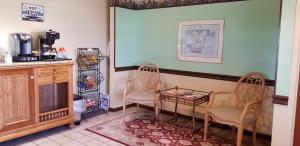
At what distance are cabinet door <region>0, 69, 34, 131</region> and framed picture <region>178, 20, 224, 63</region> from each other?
7.83 feet

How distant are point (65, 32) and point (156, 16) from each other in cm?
162

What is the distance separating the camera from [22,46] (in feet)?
10.7

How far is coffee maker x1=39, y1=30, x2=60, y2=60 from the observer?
3496 millimetres

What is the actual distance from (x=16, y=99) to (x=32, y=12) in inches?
50.0

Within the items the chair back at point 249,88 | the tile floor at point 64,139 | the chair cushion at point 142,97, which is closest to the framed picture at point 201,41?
the chair back at point 249,88

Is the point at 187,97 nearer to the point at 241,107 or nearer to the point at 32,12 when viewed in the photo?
the point at 241,107

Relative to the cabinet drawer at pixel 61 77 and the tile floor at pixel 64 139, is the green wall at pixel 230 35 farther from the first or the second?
the tile floor at pixel 64 139

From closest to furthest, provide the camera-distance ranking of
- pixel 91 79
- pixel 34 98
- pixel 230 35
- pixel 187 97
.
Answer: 1. pixel 34 98
2. pixel 187 97
3. pixel 230 35
4. pixel 91 79

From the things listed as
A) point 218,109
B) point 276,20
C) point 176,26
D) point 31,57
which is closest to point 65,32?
point 31,57

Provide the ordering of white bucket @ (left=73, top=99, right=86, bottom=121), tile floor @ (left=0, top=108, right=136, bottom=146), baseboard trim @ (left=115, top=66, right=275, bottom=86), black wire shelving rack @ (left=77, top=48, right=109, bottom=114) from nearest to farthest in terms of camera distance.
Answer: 1. tile floor @ (left=0, top=108, right=136, bottom=146)
2. baseboard trim @ (left=115, top=66, right=275, bottom=86)
3. white bucket @ (left=73, top=99, right=86, bottom=121)
4. black wire shelving rack @ (left=77, top=48, right=109, bottom=114)

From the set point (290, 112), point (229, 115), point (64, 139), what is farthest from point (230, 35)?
point (64, 139)

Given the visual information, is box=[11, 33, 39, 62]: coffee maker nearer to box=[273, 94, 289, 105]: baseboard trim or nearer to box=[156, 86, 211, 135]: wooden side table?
box=[156, 86, 211, 135]: wooden side table

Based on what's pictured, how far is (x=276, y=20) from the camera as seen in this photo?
3240 millimetres

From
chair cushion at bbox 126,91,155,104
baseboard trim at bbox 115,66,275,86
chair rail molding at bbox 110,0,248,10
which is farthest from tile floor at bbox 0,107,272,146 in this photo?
chair rail molding at bbox 110,0,248,10
